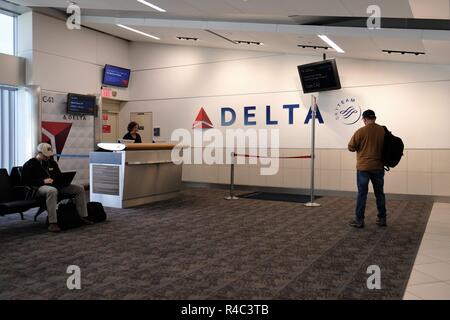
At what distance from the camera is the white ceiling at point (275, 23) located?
195 inches

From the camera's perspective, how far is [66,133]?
9125mm

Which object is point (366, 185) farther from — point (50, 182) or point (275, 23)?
point (50, 182)

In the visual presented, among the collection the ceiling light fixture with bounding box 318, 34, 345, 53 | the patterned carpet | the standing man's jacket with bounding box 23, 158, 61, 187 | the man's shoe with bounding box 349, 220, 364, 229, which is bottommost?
the patterned carpet

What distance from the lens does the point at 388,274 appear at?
3.25 m

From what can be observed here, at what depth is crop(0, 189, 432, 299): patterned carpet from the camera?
2.88m

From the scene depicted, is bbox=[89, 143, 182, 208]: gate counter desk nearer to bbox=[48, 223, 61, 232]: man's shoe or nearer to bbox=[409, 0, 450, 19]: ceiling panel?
bbox=[48, 223, 61, 232]: man's shoe

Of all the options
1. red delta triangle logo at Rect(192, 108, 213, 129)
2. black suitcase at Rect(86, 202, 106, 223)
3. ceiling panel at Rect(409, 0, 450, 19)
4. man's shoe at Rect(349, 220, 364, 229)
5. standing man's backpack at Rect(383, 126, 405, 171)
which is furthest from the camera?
red delta triangle logo at Rect(192, 108, 213, 129)

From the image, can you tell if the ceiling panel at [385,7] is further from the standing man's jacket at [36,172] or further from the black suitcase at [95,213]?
the standing man's jacket at [36,172]

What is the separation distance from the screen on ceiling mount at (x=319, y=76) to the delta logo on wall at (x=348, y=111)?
37 cm

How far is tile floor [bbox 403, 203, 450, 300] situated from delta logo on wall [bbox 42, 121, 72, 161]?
7.55 m

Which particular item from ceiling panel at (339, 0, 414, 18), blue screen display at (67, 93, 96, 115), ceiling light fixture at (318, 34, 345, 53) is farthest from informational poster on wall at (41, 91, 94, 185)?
ceiling panel at (339, 0, 414, 18)

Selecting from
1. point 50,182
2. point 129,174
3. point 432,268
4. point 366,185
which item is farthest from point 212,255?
point 129,174

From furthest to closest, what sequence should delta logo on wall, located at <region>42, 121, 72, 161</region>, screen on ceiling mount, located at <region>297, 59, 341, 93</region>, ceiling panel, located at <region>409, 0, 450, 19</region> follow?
delta logo on wall, located at <region>42, 121, 72, 161</region> → screen on ceiling mount, located at <region>297, 59, 341, 93</region> → ceiling panel, located at <region>409, 0, 450, 19</region>
